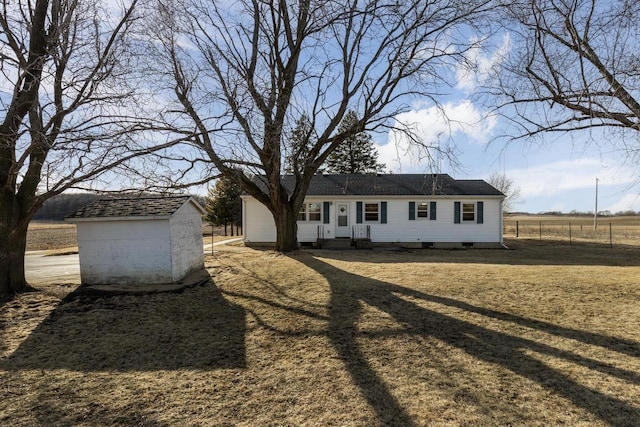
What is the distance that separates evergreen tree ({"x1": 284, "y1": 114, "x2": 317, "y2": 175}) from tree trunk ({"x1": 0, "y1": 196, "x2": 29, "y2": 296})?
6.66 metres

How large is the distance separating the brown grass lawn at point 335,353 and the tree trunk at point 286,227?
5.30 meters

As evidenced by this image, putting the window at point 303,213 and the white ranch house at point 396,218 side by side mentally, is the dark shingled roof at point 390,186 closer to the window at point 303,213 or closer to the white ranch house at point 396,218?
the white ranch house at point 396,218

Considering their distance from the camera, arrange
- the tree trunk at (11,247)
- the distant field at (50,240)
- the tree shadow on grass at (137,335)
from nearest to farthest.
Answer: the tree shadow on grass at (137,335) < the tree trunk at (11,247) < the distant field at (50,240)

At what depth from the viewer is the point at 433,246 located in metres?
19.0

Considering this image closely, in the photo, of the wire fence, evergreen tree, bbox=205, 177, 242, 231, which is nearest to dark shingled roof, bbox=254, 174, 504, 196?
the wire fence

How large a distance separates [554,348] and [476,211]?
582 inches

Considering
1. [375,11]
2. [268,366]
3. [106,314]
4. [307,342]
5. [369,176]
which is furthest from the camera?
[369,176]

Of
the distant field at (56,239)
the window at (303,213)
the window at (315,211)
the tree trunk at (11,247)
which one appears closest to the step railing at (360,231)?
the window at (315,211)

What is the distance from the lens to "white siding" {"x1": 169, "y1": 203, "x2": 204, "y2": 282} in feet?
31.1

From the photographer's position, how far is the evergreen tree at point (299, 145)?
10945 millimetres

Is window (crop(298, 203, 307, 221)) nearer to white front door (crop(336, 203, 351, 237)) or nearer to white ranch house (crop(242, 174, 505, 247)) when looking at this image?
white ranch house (crop(242, 174, 505, 247))

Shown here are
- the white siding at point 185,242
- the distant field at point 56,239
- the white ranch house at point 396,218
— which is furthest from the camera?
the distant field at point 56,239

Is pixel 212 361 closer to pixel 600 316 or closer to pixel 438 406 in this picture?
pixel 438 406

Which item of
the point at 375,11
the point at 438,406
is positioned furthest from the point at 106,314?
the point at 375,11
